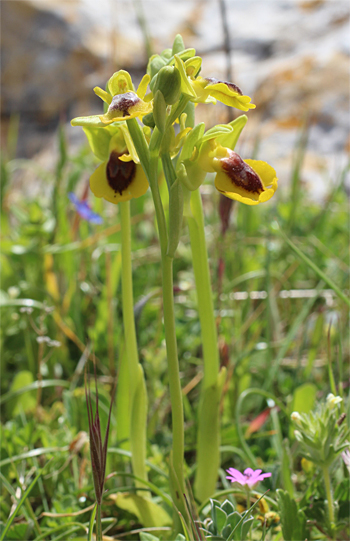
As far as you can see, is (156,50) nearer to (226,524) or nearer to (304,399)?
(304,399)

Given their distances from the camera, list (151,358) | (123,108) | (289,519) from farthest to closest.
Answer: (151,358) < (289,519) < (123,108)

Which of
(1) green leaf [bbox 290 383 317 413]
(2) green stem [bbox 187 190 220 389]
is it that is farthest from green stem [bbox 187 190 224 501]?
(1) green leaf [bbox 290 383 317 413]

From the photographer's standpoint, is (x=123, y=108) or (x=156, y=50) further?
(x=156, y=50)

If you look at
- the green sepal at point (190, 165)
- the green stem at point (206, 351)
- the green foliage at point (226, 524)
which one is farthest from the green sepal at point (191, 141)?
the green foliage at point (226, 524)

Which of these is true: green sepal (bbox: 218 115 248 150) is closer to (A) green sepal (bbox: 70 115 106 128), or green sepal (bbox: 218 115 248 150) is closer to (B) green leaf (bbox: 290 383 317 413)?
(A) green sepal (bbox: 70 115 106 128)

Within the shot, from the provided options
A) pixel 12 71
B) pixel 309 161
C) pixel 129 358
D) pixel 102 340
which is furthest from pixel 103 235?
pixel 12 71

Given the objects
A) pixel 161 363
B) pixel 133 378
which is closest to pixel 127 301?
pixel 133 378

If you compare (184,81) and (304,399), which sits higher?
(184,81)

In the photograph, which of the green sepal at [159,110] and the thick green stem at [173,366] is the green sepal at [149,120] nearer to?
the green sepal at [159,110]

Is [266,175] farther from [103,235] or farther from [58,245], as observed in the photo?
[103,235]
